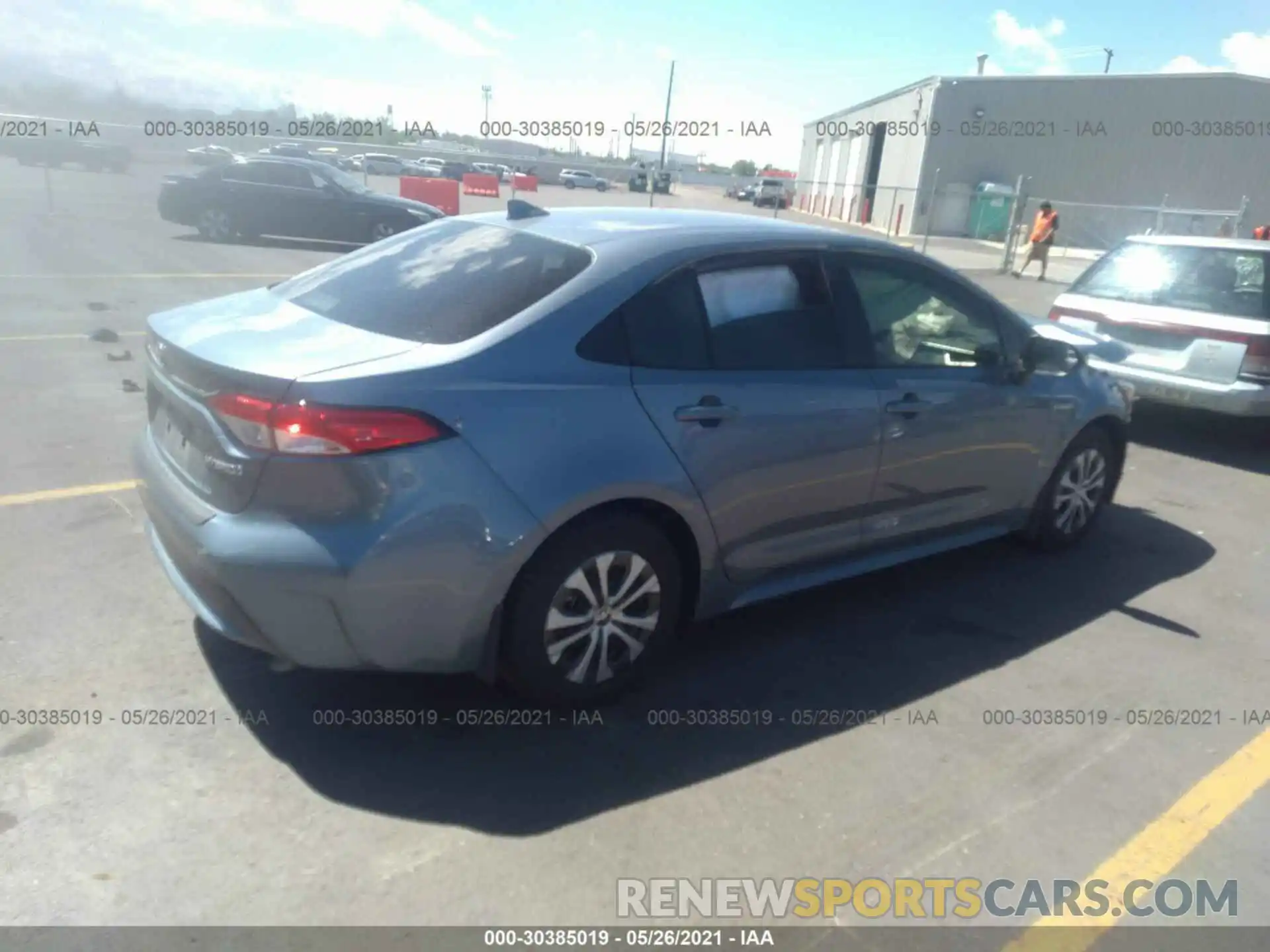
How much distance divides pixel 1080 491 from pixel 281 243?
15.3 metres

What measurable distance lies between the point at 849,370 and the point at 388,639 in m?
2.10

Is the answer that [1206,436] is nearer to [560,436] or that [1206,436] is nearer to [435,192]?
[560,436]

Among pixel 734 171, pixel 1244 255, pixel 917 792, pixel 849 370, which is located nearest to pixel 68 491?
pixel 849 370

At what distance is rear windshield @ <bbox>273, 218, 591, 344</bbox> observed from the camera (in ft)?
10.9

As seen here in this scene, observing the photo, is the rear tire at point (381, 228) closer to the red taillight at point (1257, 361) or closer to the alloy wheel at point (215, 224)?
the alloy wheel at point (215, 224)

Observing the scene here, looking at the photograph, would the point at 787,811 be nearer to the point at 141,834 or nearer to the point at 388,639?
the point at 388,639

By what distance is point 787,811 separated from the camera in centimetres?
307

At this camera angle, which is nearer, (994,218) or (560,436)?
(560,436)

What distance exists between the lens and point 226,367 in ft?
9.93

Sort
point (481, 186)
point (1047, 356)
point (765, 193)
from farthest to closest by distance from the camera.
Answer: point (765, 193), point (481, 186), point (1047, 356)

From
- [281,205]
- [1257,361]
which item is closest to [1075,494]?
[1257,361]

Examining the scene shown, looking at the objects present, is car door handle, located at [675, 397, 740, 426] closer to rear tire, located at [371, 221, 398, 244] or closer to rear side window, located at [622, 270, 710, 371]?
rear side window, located at [622, 270, 710, 371]

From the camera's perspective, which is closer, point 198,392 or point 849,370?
point 198,392

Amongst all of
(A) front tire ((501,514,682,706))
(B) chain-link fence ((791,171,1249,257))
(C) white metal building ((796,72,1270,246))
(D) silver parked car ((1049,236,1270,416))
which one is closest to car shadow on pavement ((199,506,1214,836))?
(A) front tire ((501,514,682,706))
